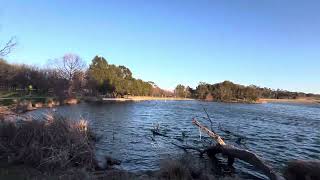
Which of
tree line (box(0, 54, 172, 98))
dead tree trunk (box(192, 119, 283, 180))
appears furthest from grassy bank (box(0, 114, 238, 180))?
tree line (box(0, 54, 172, 98))

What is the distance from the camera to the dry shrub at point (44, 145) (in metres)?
16.5

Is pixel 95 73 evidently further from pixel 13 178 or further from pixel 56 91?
pixel 13 178

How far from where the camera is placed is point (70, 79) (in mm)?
127312

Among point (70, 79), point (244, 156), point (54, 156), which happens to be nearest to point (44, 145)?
point (54, 156)

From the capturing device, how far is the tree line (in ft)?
377

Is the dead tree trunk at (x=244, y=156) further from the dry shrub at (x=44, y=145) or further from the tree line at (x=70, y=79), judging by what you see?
the tree line at (x=70, y=79)

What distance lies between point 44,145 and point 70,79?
113 meters

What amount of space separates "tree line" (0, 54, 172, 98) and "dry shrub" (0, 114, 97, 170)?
3215 inches

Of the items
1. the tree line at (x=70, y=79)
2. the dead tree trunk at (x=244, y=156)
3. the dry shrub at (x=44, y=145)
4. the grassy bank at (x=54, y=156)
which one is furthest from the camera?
the tree line at (x=70, y=79)

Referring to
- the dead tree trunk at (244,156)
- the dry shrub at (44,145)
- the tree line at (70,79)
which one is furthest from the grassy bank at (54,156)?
the tree line at (70,79)

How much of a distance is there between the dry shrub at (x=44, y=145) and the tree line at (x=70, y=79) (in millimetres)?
81653

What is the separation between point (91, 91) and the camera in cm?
13500

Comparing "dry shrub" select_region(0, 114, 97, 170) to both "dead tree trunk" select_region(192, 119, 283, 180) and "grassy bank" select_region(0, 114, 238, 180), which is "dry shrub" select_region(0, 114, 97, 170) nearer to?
"grassy bank" select_region(0, 114, 238, 180)

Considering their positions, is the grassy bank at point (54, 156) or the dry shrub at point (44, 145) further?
the dry shrub at point (44, 145)
